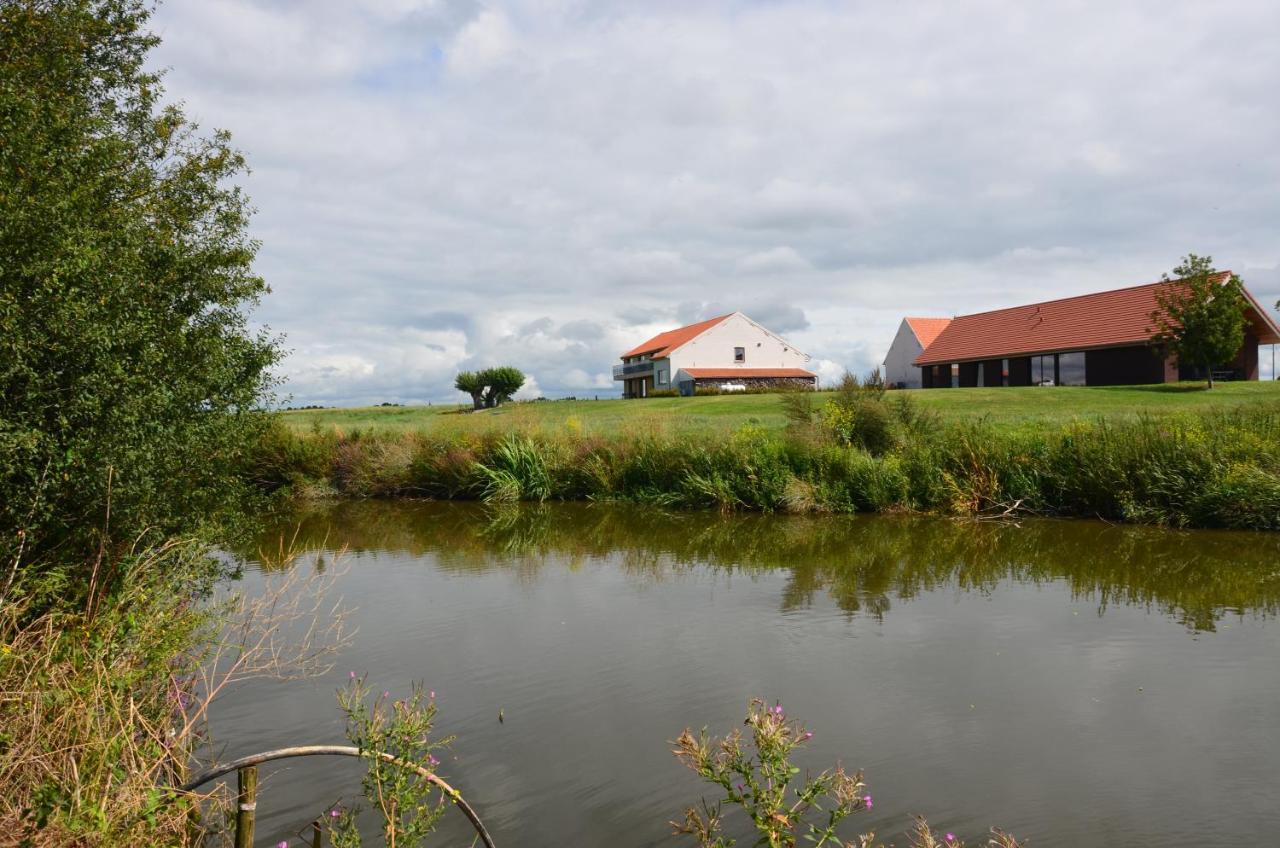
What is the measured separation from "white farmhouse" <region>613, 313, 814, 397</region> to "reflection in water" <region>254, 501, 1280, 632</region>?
166ft

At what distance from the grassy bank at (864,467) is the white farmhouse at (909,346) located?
40.7m

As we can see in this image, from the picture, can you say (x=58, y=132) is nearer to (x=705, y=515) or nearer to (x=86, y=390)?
(x=86, y=390)

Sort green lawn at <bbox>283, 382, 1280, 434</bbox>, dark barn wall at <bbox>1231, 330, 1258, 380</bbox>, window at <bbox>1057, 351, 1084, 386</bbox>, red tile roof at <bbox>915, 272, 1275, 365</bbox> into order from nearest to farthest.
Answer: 1. green lawn at <bbox>283, 382, 1280, 434</bbox>
2. dark barn wall at <bbox>1231, 330, 1258, 380</bbox>
3. red tile roof at <bbox>915, 272, 1275, 365</bbox>
4. window at <bbox>1057, 351, 1084, 386</bbox>

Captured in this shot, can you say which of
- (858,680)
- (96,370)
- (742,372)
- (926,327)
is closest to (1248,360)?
(926,327)

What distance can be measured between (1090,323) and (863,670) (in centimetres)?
4307

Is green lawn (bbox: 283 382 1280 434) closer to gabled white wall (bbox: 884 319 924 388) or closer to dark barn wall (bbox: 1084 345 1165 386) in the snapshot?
dark barn wall (bbox: 1084 345 1165 386)

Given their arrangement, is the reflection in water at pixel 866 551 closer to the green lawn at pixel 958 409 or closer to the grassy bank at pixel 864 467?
the grassy bank at pixel 864 467

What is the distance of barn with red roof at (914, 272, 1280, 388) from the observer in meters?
40.3

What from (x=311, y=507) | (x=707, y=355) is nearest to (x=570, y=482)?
(x=311, y=507)

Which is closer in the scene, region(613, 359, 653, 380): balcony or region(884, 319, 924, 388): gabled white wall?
region(884, 319, 924, 388): gabled white wall

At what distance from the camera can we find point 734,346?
239 feet

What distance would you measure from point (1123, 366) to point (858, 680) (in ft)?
133

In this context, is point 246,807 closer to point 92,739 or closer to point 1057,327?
point 92,739

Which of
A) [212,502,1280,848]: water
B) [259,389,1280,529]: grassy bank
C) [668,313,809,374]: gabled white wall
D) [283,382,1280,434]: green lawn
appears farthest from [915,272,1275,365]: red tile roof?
[212,502,1280,848]: water
